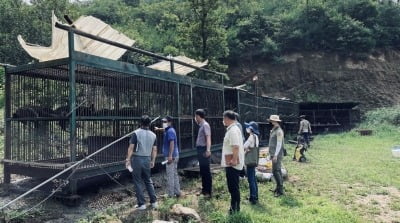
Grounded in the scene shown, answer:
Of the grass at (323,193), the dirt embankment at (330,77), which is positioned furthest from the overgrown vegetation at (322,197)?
the dirt embankment at (330,77)

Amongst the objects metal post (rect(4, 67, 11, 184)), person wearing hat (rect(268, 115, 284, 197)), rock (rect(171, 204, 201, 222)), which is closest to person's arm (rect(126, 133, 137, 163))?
rock (rect(171, 204, 201, 222))

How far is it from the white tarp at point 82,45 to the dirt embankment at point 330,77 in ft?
77.8

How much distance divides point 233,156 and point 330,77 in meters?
29.1

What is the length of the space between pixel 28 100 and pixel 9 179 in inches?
72.8

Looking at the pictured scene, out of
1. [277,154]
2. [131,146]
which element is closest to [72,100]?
[131,146]

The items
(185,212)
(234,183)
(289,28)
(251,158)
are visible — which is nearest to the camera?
(185,212)

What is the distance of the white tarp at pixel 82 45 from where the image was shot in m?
7.79

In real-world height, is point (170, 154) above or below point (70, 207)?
above

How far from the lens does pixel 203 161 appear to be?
7.42 metres

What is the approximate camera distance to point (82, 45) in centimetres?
791

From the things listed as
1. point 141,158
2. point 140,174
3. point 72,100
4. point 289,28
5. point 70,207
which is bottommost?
point 70,207

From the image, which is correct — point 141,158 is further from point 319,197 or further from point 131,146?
point 319,197

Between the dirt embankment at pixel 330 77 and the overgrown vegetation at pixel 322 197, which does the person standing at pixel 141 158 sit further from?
the dirt embankment at pixel 330 77

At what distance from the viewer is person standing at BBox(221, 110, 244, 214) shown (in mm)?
5926
